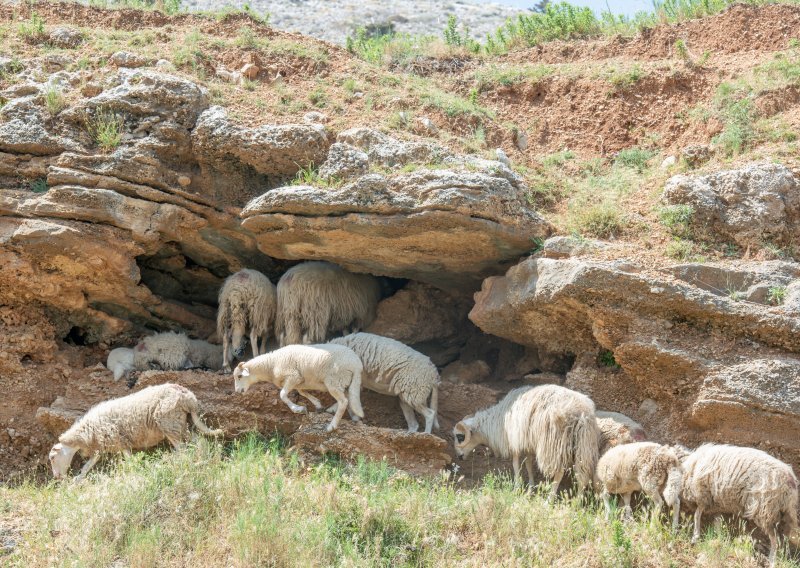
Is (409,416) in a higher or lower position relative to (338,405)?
lower

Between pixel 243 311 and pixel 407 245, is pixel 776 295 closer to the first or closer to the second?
pixel 407 245

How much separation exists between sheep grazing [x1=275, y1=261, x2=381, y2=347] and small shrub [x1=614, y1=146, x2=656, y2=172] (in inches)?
154

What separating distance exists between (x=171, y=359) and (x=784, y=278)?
23.1 ft

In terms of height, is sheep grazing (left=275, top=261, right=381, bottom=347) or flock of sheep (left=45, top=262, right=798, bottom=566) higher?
sheep grazing (left=275, top=261, right=381, bottom=347)

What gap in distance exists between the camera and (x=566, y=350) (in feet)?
33.4

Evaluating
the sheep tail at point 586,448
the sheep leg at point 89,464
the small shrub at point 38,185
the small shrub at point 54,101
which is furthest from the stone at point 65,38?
the sheep tail at point 586,448

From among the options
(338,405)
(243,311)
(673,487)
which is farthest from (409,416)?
(673,487)

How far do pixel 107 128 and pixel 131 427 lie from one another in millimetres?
3699

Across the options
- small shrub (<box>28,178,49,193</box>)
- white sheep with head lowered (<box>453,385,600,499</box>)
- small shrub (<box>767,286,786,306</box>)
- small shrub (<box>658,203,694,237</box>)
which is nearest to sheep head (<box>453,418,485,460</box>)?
white sheep with head lowered (<box>453,385,600,499</box>)

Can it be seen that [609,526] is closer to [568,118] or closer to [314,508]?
[314,508]

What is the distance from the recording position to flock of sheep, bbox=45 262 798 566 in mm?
7863

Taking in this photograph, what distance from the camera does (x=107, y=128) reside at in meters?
10.6

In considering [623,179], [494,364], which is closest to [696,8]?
[623,179]

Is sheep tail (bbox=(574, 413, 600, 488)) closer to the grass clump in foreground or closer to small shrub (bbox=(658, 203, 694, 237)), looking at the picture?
the grass clump in foreground
